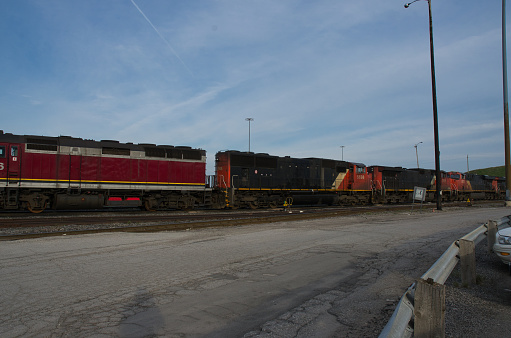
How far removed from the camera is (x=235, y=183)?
75.9 ft

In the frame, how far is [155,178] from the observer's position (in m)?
20.2

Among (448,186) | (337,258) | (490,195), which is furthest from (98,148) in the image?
(490,195)

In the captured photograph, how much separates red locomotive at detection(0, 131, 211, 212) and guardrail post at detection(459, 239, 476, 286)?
56.2ft

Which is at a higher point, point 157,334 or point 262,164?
point 262,164

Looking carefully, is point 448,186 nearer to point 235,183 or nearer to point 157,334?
point 235,183

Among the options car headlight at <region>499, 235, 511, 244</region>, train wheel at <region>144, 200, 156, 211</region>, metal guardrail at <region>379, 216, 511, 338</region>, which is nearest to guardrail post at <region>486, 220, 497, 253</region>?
car headlight at <region>499, 235, 511, 244</region>

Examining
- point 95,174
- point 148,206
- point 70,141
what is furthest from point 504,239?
point 70,141

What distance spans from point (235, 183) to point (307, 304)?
18.6 meters

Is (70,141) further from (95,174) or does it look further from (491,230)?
(491,230)

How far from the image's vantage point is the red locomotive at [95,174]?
55.1 ft

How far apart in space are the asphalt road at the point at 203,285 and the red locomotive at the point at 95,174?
30.4ft

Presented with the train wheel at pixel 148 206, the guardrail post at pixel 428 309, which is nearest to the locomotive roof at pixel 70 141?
the train wheel at pixel 148 206

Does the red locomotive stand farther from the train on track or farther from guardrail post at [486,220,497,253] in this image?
guardrail post at [486,220,497,253]

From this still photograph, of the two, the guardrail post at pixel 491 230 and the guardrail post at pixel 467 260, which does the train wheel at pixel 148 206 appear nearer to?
the guardrail post at pixel 491 230
